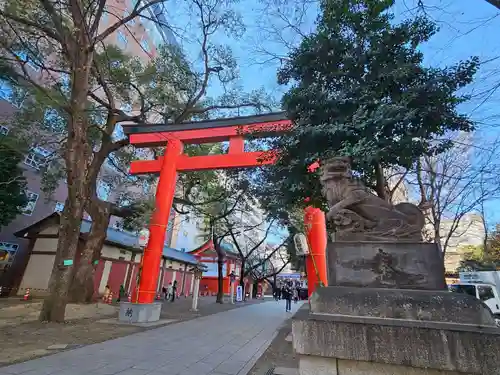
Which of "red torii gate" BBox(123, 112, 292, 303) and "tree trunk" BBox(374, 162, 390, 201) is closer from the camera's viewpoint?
"tree trunk" BBox(374, 162, 390, 201)

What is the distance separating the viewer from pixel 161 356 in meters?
5.46

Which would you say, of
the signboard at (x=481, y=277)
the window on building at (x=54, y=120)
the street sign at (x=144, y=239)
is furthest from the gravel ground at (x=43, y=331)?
the signboard at (x=481, y=277)

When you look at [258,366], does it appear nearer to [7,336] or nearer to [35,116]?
[7,336]

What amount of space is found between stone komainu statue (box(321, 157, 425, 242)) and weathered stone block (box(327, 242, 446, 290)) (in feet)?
0.44

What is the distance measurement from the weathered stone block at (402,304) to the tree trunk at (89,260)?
1031 cm

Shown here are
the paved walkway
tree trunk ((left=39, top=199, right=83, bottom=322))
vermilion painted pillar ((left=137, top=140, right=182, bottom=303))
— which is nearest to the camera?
the paved walkway

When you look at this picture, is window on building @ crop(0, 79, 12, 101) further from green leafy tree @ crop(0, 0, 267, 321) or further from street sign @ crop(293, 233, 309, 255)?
street sign @ crop(293, 233, 309, 255)

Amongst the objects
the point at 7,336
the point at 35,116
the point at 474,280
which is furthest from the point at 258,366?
the point at 474,280

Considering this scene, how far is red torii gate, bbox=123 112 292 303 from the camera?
9.60m

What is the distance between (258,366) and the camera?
5449 mm

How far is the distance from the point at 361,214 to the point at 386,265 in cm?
76

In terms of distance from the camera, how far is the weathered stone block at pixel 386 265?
3.55m

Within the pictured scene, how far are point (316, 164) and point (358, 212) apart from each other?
170 centimetres

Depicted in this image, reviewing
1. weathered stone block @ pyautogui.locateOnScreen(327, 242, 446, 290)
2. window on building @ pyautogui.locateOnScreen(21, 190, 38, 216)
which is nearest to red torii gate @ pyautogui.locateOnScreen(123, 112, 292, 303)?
weathered stone block @ pyautogui.locateOnScreen(327, 242, 446, 290)
